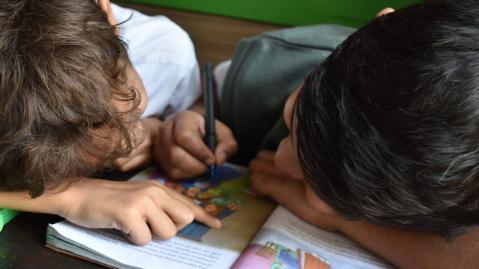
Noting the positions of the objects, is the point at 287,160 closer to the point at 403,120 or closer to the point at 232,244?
the point at 232,244

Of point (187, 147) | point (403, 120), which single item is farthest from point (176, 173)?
point (403, 120)

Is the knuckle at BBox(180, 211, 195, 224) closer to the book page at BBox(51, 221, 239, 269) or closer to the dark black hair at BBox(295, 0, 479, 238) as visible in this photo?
the book page at BBox(51, 221, 239, 269)

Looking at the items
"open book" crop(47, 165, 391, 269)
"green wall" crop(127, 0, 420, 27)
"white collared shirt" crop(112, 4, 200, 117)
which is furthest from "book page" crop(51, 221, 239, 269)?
"green wall" crop(127, 0, 420, 27)

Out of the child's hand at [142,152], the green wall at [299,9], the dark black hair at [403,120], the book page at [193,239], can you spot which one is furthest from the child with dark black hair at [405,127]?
the green wall at [299,9]

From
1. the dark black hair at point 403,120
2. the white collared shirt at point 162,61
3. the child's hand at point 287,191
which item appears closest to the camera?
the dark black hair at point 403,120

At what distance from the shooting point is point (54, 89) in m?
0.53

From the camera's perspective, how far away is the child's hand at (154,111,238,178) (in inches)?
29.8

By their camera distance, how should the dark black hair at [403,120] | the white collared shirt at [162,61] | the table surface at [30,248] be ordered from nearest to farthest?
1. the dark black hair at [403,120]
2. the table surface at [30,248]
3. the white collared shirt at [162,61]

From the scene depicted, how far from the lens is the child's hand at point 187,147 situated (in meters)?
0.76

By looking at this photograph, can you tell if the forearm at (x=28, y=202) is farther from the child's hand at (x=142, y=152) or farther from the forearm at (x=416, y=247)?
the forearm at (x=416, y=247)

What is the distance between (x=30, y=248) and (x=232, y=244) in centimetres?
24

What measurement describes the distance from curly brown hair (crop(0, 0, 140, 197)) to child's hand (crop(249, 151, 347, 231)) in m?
0.24

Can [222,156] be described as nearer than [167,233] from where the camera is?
No

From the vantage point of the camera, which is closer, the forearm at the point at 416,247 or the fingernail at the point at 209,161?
the forearm at the point at 416,247
